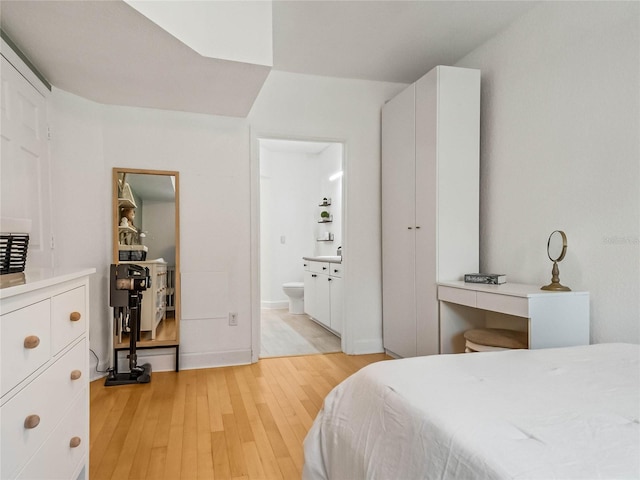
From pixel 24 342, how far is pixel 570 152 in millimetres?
2724

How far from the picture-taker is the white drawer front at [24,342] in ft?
3.16

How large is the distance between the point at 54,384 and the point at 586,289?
2560mm

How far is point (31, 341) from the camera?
108 centimetres

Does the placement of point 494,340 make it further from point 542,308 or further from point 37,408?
point 37,408

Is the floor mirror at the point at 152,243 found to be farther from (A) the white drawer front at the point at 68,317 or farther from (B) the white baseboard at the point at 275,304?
(B) the white baseboard at the point at 275,304

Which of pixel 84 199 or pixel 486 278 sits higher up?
pixel 84 199

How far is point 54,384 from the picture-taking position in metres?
1.27

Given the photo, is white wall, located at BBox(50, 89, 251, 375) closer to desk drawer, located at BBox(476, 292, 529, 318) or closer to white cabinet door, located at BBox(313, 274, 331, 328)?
white cabinet door, located at BBox(313, 274, 331, 328)

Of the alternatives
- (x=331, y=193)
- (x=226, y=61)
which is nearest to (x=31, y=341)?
(x=226, y=61)

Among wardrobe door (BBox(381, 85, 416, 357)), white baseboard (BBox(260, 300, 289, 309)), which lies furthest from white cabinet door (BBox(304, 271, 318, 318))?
wardrobe door (BBox(381, 85, 416, 357))

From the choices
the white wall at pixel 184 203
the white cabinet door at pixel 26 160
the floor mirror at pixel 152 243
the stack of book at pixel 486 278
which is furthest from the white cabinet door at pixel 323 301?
the white cabinet door at pixel 26 160

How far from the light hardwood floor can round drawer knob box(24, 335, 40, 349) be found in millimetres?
1044

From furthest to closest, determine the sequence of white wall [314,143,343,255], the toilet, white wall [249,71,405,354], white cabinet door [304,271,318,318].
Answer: the toilet
white wall [314,143,343,255]
white cabinet door [304,271,318,318]
white wall [249,71,405,354]

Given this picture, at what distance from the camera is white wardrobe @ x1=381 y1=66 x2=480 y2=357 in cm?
293
